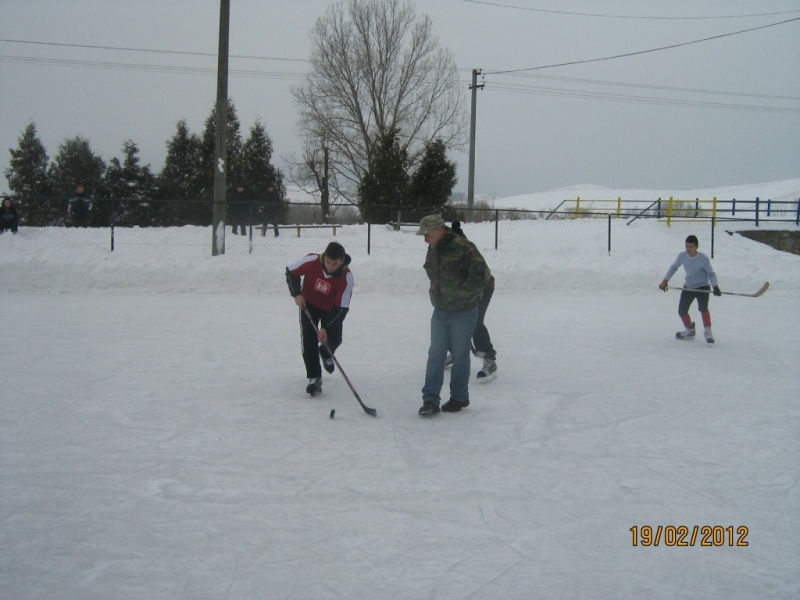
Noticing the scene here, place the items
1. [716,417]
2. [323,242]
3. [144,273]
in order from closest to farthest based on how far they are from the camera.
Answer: [716,417] < [144,273] < [323,242]

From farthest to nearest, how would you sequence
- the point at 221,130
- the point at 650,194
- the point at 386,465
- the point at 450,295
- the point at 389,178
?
the point at 650,194 → the point at 389,178 → the point at 221,130 → the point at 450,295 → the point at 386,465

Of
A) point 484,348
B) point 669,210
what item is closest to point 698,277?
point 484,348

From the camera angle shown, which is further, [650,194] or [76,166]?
[650,194]

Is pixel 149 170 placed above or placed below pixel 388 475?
above

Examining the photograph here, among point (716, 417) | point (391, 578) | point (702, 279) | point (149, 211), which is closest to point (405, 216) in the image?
point (149, 211)

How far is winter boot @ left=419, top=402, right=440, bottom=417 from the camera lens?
555 centimetres

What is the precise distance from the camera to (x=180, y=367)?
7301mm

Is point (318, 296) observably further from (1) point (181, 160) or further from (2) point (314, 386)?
(1) point (181, 160)

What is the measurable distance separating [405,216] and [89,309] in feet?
43.9

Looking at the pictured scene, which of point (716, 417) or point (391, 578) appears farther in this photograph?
point (716, 417)

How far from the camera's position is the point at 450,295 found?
5418mm

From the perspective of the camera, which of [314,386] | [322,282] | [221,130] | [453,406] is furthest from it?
[221,130]

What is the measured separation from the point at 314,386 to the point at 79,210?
45.3 feet

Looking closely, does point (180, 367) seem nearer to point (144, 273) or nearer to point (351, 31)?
point (144, 273)
